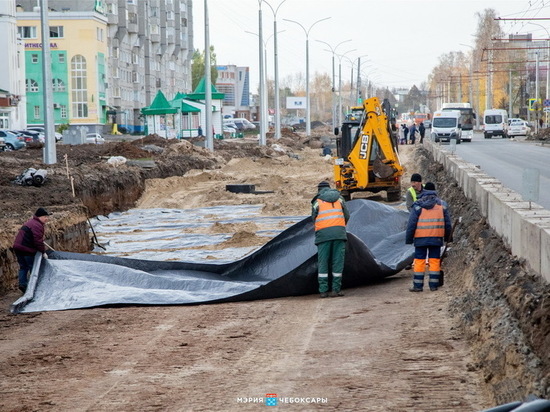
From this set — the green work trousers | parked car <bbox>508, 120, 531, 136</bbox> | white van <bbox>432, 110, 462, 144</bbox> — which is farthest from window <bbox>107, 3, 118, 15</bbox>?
the green work trousers

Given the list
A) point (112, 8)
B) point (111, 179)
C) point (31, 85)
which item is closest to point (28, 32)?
point (31, 85)

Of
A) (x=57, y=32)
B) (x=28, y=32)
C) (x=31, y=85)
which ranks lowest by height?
(x=31, y=85)

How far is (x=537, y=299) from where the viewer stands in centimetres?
719

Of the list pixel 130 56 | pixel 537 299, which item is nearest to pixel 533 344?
pixel 537 299

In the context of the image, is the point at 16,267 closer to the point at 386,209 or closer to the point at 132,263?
the point at 132,263

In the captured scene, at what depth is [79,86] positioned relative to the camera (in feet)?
286

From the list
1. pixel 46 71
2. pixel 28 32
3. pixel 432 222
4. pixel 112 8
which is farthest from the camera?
pixel 112 8

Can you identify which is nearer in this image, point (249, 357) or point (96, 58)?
point (249, 357)

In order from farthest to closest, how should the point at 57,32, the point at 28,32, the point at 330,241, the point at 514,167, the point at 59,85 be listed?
1. the point at 28,32
2. the point at 57,32
3. the point at 59,85
4. the point at 514,167
5. the point at 330,241

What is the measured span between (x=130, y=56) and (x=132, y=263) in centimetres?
9264

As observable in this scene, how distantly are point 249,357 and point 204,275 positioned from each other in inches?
201

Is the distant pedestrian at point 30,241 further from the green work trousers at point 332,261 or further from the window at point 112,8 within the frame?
the window at point 112,8

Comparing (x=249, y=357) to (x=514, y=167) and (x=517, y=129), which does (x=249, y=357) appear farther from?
(x=517, y=129)

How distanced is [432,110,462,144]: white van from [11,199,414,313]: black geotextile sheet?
4857cm
